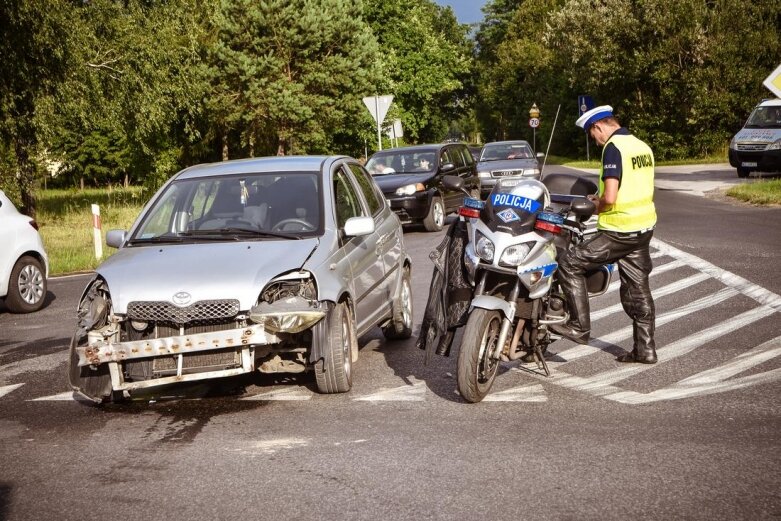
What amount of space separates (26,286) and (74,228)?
12945 millimetres

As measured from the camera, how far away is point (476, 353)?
6.66 metres

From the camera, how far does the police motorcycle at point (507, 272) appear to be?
6.71 m

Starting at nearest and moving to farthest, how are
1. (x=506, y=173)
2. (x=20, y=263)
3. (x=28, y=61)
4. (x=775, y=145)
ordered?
(x=20, y=263) < (x=28, y=61) < (x=506, y=173) < (x=775, y=145)

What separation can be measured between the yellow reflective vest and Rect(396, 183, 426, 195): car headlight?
13005mm

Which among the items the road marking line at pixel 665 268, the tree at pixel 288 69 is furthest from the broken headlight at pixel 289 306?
the tree at pixel 288 69

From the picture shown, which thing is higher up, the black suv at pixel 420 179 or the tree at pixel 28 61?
the tree at pixel 28 61

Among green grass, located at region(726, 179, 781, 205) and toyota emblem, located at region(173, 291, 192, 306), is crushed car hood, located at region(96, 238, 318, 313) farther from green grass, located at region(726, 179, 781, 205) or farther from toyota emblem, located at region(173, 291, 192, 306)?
green grass, located at region(726, 179, 781, 205)

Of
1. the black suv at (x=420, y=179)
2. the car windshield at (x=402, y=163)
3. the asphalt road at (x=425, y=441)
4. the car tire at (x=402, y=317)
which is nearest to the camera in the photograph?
the asphalt road at (x=425, y=441)

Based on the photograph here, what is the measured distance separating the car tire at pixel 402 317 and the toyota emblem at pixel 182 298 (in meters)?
2.79

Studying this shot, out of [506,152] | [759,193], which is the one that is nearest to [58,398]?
[759,193]

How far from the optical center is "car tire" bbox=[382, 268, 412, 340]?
30.4ft

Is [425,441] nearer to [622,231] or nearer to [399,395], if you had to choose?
[399,395]

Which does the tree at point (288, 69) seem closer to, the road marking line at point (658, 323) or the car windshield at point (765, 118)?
the car windshield at point (765, 118)

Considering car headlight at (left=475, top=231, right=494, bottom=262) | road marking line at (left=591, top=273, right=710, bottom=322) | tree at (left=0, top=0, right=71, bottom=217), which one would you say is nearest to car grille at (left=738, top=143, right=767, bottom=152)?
tree at (left=0, top=0, right=71, bottom=217)
